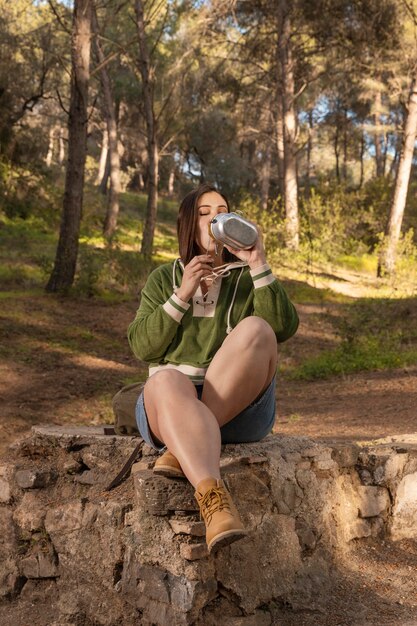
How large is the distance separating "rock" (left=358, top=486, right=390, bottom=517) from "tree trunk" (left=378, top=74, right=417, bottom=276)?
1407 cm

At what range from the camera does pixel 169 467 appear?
2.99 meters

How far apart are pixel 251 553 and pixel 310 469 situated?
0.57 meters

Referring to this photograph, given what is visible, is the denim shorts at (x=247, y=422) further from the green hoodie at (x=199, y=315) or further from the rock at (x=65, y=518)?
the rock at (x=65, y=518)

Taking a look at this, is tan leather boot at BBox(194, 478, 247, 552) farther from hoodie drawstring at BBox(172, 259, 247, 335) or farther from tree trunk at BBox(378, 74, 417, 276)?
tree trunk at BBox(378, 74, 417, 276)

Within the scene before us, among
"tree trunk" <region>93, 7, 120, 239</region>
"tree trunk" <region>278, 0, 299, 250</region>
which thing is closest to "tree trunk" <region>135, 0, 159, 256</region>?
"tree trunk" <region>93, 7, 120, 239</region>

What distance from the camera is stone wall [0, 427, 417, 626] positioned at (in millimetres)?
3031

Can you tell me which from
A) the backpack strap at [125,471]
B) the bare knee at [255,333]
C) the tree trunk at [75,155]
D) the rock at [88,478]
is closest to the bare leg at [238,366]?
the bare knee at [255,333]

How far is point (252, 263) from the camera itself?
126 inches

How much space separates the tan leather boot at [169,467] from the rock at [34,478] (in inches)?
34.8

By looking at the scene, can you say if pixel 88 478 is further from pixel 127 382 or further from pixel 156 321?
pixel 127 382

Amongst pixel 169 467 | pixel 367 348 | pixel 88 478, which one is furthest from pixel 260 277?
pixel 367 348

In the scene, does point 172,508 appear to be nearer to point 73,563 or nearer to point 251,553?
point 251,553

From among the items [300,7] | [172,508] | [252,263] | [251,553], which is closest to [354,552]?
[251,553]

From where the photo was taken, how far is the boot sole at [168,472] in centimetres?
299
